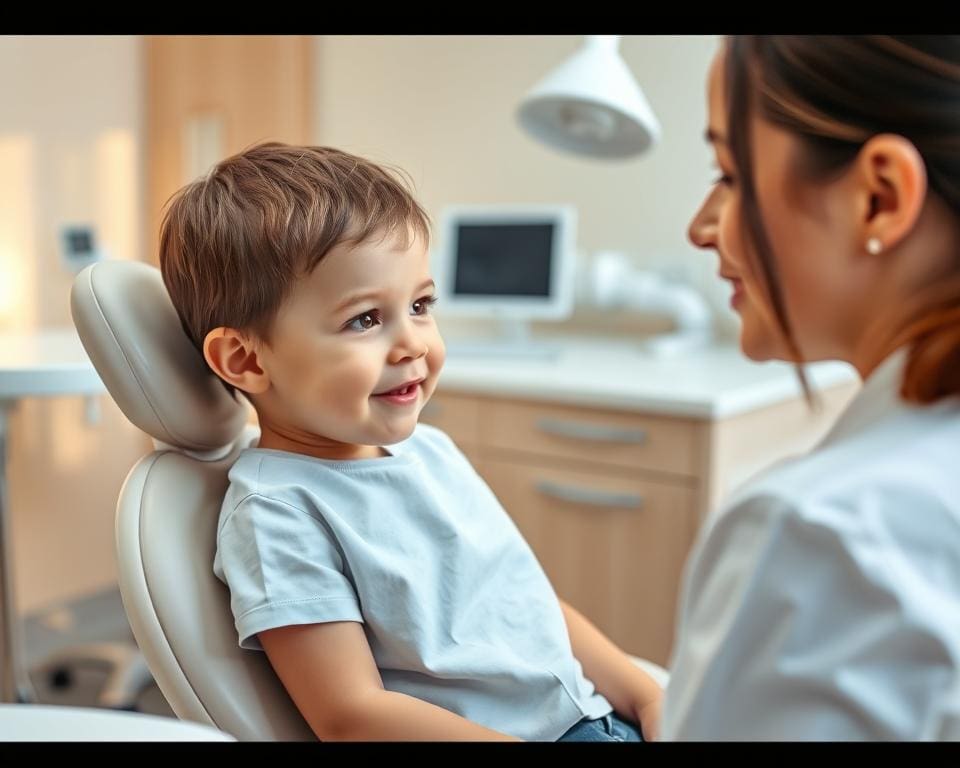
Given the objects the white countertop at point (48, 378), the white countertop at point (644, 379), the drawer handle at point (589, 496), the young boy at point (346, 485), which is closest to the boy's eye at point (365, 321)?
the young boy at point (346, 485)

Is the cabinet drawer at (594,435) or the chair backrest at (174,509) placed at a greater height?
the chair backrest at (174,509)

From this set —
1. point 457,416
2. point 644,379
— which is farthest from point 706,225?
point 457,416

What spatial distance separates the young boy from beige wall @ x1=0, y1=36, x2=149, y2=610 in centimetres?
238

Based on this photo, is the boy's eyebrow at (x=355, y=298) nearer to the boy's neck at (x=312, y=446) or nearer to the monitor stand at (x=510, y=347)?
the boy's neck at (x=312, y=446)

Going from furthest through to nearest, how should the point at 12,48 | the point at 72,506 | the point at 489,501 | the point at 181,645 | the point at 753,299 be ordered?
the point at 72,506 < the point at 12,48 < the point at 489,501 < the point at 181,645 < the point at 753,299

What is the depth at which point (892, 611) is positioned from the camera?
469mm

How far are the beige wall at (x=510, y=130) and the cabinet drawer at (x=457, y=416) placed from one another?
753mm

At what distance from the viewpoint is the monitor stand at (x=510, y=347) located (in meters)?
2.25

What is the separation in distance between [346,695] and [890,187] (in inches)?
20.6

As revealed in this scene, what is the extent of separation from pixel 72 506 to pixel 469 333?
4.45 feet

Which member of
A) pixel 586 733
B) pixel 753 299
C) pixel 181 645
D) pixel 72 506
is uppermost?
pixel 753 299

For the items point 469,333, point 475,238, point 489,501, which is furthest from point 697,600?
point 469,333
